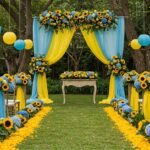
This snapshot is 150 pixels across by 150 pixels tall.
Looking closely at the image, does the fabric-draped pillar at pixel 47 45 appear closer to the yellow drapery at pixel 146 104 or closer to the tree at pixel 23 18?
the tree at pixel 23 18

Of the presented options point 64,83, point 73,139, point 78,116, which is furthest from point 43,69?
point 73,139

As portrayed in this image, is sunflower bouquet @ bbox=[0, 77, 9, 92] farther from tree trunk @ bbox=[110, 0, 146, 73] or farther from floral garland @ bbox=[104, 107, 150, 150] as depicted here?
tree trunk @ bbox=[110, 0, 146, 73]

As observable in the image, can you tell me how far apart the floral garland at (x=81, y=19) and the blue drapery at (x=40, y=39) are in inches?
9.2

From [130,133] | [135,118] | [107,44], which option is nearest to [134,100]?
[135,118]

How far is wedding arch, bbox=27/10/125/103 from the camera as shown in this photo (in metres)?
14.4

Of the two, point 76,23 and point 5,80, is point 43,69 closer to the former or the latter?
point 76,23

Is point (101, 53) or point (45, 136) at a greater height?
point (101, 53)

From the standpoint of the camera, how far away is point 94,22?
47.0 ft

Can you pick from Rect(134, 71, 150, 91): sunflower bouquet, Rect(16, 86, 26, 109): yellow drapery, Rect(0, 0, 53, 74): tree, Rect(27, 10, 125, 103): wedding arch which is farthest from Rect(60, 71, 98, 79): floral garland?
Rect(134, 71, 150, 91): sunflower bouquet

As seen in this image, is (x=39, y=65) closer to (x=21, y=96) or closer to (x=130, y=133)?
(x=21, y=96)

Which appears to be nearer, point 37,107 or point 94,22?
point 37,107

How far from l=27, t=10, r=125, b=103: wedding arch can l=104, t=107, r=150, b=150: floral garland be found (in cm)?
396

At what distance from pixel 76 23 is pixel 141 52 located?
2651mm

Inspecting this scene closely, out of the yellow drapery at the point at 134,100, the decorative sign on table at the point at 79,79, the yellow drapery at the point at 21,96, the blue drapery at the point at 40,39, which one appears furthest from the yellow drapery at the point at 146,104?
the blue drapery at the point at 40,39
